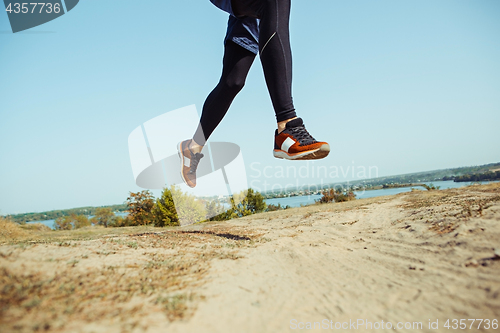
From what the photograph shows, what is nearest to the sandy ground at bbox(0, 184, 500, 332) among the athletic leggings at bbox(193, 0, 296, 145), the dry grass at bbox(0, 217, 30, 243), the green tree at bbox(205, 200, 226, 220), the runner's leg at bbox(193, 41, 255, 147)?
the athletic leggings at bbox(193, 0, 296, 145)

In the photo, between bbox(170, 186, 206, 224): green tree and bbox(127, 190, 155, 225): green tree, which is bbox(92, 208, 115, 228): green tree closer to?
bbox(127, 190, 155, 225): green tree

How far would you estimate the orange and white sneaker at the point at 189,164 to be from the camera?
2.60 m

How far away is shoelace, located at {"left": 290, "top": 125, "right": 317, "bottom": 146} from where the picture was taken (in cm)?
185

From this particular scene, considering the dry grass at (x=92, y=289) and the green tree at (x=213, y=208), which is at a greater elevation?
the dry grass at (x=92, y=289)

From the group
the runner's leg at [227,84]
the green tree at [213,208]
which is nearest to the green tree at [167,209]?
the green tree at [213,208]

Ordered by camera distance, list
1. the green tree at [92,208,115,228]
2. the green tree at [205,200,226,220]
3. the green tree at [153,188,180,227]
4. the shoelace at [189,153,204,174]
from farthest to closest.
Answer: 1. the green tree at [92,208,115,228]
2. the green tree at [205,200,226,220]
3. the green tree at [153,188,180,227]
4. the shoelace at [189,153,204,174]

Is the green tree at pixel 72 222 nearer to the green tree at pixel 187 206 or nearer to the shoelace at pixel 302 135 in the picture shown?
the green tree at pixel 187 206

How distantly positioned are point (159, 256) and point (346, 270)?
1.31 meters

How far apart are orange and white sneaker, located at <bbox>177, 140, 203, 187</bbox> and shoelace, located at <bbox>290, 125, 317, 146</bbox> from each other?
1119 mm

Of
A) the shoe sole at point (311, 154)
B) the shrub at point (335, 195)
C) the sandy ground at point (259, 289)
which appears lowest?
the shrub at point (335, 195)

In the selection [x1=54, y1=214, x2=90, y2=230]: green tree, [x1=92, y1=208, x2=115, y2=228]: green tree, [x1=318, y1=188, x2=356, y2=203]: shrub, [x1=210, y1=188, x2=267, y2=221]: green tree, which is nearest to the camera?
[x1=318, y1=188, x2=356, y2=203]: shrub

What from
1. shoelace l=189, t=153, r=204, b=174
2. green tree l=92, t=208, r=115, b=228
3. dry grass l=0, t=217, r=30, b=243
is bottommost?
green tree l=92, t=208, r=115, b=228

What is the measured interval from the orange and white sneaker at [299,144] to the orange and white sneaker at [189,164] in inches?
40.1

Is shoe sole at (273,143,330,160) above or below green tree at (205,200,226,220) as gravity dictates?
above
